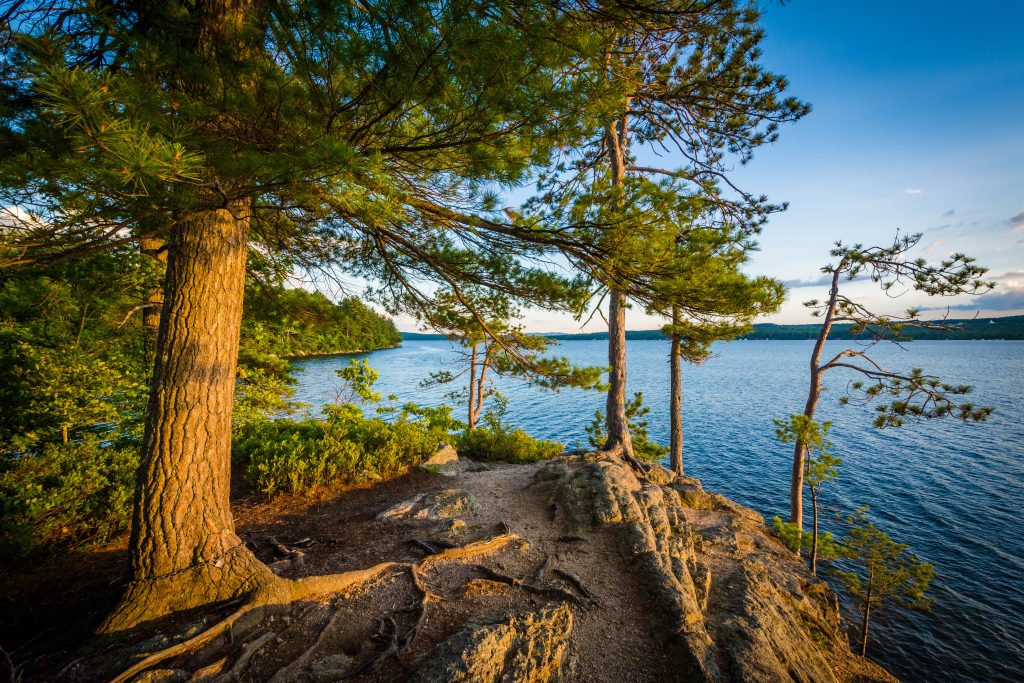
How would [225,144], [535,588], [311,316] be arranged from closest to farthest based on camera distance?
[225,144], [535,588], [311,316]

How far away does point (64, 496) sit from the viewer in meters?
4.13

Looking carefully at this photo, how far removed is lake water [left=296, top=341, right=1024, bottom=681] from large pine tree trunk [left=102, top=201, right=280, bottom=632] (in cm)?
930

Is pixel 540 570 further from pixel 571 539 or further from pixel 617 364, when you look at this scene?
pixel 617 364

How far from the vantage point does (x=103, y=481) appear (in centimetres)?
444

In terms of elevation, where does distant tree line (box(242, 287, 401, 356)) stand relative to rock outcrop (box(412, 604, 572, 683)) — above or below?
above

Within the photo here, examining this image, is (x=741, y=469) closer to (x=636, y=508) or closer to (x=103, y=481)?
(x=636, y=508)

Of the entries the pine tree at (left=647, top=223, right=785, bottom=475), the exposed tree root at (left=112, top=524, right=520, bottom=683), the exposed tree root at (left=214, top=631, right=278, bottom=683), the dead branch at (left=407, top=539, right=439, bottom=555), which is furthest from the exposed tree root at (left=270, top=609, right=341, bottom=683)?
the pine tree at (left=647, top=223, right=785, bottom=475)

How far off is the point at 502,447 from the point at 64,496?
7.11 m

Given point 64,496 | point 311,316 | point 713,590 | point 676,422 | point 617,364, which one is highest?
point 311,316

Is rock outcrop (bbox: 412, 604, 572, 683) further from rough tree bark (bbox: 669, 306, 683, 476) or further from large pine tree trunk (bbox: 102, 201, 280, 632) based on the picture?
rough tree bark (bbox: 669, 306, 683, 476)

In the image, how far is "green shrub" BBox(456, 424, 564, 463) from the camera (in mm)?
9039

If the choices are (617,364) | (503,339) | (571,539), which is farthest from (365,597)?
(617,364)

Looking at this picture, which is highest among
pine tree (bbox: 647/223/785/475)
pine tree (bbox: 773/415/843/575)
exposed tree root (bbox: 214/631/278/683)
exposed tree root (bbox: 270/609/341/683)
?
pine tree (bbox: 647/223/785/475)

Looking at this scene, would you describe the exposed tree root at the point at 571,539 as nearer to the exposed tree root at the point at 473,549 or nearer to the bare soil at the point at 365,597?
the bare soil at the point at 365,597
